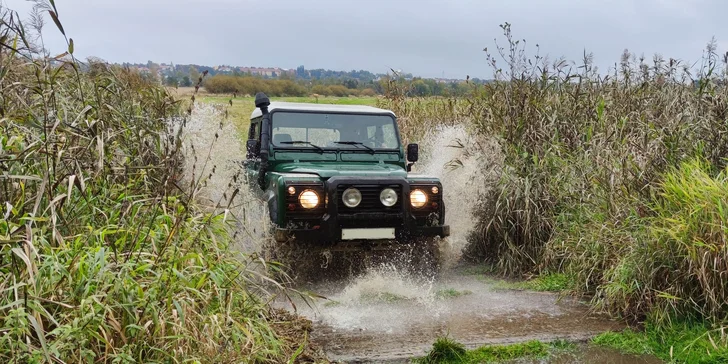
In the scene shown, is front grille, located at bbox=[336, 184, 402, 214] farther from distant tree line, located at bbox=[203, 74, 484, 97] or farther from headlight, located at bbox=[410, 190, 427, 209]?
distant tree line, located at bbox=[203, 74, 484, 97]

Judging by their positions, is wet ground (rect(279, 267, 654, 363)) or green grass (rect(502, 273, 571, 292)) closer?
wet ground (rect(279, 267, 654, 363))

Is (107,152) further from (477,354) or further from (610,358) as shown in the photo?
(610,358)

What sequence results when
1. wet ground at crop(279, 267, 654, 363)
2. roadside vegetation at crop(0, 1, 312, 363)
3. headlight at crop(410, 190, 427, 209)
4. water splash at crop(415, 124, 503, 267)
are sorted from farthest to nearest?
water splash at crop(415, 124, 503, 267), headlight at crop(410, 190, 427, 209), wet ground at crop(279, 267, 654, 363), roadside vegetation at crop(0, 1, 312, 363)

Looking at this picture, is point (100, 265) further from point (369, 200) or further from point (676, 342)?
point (676, 342)

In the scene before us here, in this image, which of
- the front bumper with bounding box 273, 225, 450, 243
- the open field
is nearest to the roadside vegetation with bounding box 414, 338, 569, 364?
the front bumper with bounding box 273, 225, 450, 243

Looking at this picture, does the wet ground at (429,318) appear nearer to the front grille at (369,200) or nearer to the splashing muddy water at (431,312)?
the splashing muddy water at (431,312)

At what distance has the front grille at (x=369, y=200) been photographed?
20.1ft

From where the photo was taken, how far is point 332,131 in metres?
7.34

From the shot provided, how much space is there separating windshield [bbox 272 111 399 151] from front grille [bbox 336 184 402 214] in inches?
45.1

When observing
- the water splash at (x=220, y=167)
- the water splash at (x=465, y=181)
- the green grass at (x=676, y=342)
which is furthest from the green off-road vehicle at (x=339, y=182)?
the green grass at (x=676, y=342)

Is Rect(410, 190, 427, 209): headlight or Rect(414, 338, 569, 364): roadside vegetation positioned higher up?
Rect(410, 190, 427, 209): headlight

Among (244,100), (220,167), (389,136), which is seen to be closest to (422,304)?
(389,136)

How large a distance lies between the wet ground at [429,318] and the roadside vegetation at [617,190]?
0.40 metres

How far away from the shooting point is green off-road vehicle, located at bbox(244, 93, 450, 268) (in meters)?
6.10
